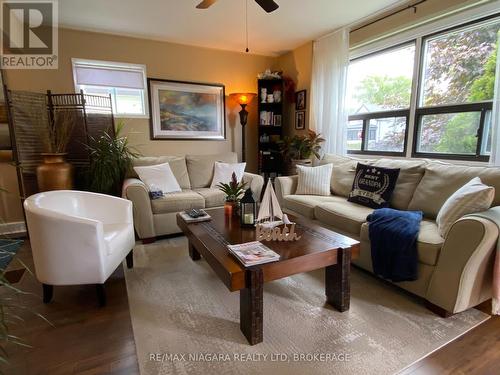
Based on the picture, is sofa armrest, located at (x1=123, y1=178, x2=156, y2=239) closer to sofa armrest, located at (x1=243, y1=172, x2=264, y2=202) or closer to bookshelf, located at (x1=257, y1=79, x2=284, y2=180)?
sofa armrest, located at (x1=243, y1=172, x2=264, y2=202)

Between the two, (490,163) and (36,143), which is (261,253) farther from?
(36,143)

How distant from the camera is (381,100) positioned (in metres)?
3.30

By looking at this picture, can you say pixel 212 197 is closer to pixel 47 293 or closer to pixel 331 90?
pixel 47 293

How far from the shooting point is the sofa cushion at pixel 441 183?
1.98 meters

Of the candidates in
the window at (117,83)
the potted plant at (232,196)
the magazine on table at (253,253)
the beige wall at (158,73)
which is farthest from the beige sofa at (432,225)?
the window at (117,83)

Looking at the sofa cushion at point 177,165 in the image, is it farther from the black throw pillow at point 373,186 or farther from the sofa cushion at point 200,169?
the black throw pillow at point 373,186

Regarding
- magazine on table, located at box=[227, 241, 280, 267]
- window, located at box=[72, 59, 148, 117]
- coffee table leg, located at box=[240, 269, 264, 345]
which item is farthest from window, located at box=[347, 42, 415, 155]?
window, located at box=[72, 59, 148, 117]

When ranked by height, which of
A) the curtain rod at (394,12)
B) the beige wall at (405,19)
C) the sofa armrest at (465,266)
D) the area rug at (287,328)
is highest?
the curtain rod at (394,12)

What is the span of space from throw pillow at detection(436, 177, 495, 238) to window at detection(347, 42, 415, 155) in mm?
1397

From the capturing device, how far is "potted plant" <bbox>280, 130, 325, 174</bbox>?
12.2ft

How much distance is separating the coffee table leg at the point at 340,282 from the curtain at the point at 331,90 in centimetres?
217

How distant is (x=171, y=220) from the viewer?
9.78 ft

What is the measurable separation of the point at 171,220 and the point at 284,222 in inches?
60.6

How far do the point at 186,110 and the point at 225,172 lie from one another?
1184 millimetres
